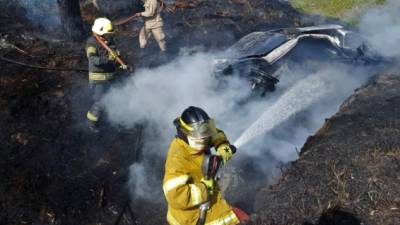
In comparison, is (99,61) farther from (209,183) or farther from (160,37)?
(209,183)

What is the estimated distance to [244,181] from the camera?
5.75 meters

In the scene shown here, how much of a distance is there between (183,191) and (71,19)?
25.3ft

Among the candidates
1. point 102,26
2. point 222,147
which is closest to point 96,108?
point 102,26

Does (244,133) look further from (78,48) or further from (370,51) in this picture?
(78,48)

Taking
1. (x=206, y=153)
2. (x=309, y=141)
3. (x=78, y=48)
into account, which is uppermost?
(x=206, y=153)

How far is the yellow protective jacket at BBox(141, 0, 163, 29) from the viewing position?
911cm

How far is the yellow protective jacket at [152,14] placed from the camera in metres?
9.11

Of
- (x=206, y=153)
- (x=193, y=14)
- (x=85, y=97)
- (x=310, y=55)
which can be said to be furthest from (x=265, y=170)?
(x=193, y=14)

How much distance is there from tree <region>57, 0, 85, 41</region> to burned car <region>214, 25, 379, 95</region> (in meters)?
4.00

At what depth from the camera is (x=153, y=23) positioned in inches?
370

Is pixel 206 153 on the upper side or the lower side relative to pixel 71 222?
upper

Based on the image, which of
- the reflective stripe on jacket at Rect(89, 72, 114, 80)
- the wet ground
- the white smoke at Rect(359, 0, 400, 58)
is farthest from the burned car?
the reflective stripe on jacket at Rect(89, 72, 114, 80)

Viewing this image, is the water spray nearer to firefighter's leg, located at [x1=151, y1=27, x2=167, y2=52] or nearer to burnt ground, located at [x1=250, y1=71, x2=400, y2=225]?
burnt ground, located at [x1=250, y1=71, x2=400, y2=225]

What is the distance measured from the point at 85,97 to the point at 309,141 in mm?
4296
